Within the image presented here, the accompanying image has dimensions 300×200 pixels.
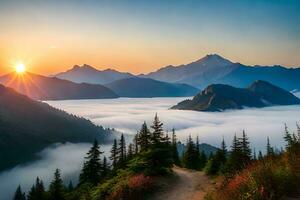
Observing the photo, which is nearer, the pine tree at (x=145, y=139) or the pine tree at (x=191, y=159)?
the pine tree at (x=145, y=139)

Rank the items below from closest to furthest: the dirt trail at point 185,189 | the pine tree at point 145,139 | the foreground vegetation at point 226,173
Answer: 1. the foreground vegetation at point 226,173
2. the dirt trail at point 185,189
3. the pine tree at point 145,139

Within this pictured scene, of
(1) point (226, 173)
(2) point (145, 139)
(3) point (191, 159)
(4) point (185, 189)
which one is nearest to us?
(1) point (226, 173)

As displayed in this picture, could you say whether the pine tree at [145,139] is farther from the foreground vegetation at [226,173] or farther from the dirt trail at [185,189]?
the dirt trail at [185,189]

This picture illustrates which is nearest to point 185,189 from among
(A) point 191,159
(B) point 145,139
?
(B) point 145,139

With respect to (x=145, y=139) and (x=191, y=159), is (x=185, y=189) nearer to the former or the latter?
(x=145, y=139)

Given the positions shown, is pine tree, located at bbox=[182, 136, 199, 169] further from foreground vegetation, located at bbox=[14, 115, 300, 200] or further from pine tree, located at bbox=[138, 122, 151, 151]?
pine tree, located at bbox=[138, 122, 151, 151]

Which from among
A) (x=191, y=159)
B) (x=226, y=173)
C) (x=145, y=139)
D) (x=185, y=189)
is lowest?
(x=191, y=159)

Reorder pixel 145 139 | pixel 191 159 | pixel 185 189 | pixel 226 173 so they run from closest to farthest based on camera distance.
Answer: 1. pixel 226 173
2. pixel 185 189
3. pixel 145 139
4. pixel 191 159

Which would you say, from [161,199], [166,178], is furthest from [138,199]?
[166,178]

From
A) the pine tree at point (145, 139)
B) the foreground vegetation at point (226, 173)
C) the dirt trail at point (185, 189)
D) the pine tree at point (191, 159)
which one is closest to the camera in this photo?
the foreground vegetation at point (226, 173)

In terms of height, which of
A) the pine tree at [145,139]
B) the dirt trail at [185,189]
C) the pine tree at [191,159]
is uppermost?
the pine tree at [145,139]

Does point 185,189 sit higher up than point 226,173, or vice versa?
point 226,173

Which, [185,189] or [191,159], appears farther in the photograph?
[191,159]

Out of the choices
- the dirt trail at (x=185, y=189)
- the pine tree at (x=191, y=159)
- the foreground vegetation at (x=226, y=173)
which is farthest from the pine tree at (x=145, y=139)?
the pine tree at (x=191, y=159)
